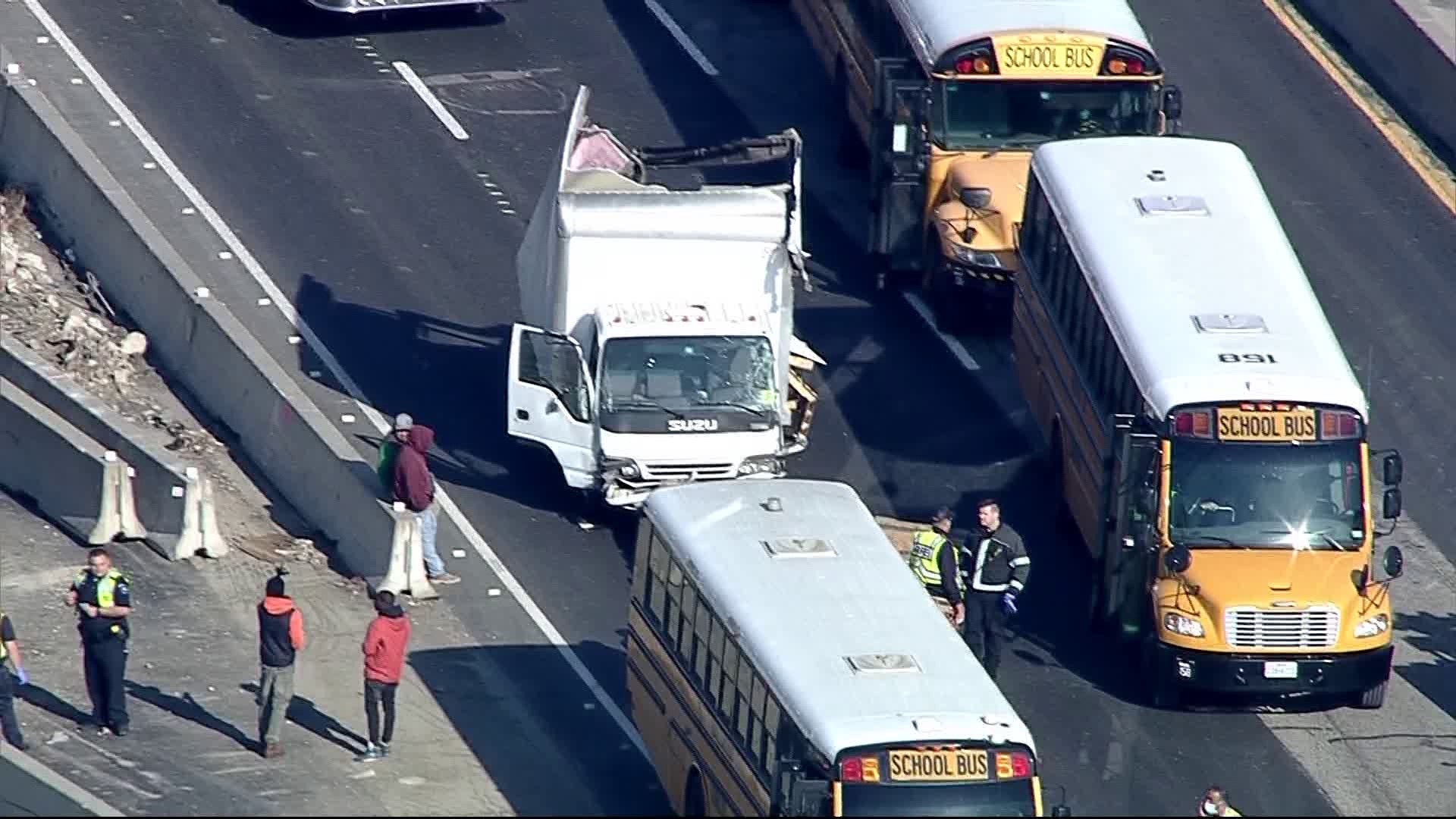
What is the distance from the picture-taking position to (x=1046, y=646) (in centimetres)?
2855

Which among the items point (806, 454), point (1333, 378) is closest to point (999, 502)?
point (806, 454)

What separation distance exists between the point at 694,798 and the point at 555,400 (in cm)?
645

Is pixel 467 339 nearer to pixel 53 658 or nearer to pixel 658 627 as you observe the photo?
pixel 53 658

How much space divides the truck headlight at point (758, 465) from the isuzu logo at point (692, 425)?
1.40 feet

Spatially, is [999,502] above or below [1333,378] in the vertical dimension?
below

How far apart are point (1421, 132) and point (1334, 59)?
6.50ft

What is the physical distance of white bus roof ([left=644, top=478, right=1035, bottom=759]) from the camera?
21812 mm

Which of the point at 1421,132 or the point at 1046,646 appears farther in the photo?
the point at 1421,132

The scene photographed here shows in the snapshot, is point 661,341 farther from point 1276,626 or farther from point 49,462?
point 1276,626

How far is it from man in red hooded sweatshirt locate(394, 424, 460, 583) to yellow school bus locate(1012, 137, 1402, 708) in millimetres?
5786

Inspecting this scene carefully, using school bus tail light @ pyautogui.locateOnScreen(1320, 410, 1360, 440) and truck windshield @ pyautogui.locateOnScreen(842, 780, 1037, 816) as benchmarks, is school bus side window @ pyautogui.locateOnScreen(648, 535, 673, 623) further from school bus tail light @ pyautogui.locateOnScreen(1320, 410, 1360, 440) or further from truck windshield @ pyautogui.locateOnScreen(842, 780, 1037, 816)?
school bus tail light @ pyautogui.locateOnScreen(1320, 410, 1360, 440)

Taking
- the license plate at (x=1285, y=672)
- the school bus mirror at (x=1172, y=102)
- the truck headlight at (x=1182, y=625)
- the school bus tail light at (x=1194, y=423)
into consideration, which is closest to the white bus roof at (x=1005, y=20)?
the school bus mirror at (x=1172, y=102)

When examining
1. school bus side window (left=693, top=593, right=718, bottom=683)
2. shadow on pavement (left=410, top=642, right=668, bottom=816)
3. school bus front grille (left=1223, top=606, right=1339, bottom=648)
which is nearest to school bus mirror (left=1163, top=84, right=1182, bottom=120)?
school bus front grille (left=1223, top=606, right=1339, bottom=648)

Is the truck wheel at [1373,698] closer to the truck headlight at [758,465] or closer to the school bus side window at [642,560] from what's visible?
the truck headlight at [758,465]
